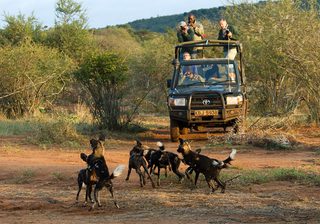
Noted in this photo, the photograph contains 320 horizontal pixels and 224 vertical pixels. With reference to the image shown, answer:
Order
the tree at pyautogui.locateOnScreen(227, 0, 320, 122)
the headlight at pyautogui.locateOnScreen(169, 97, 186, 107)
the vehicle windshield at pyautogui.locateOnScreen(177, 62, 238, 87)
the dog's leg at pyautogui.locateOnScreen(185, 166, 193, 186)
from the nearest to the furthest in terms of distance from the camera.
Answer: the dog's leg at pyautogui.locateOnScreen(185, 166, 193, 186), the headlight at pyautogui.locateOnScreen(169, 97, 186, 107), the vehicle windshield at pyautogui.locateOnScreen(177, 62, 238, 87), the tree at pyautogui.locateOnScreen(227, 0, 320, 122)

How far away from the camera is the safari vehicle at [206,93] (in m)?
15.6

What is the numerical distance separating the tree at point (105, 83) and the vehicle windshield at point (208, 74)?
2.49 metres

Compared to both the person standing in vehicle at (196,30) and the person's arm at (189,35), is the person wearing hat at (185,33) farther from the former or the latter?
the person standing in vehicle at (196,30)

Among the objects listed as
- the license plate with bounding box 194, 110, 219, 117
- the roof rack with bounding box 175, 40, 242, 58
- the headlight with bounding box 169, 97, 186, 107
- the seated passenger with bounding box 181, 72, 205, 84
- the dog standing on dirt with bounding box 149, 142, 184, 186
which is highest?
the roof rack with bounding box 175, 40, 242, 58

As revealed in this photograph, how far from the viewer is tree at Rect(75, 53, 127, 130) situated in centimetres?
1806

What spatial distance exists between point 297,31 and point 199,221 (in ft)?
41.6

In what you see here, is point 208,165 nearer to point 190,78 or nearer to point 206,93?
point 206,93

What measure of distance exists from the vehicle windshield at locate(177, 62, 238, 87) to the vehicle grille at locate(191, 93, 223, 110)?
2.20 ft

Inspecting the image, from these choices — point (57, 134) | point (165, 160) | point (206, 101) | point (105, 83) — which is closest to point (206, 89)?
point (206, 101)

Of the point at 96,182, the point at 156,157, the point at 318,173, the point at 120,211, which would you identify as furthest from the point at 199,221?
the point at 318,173

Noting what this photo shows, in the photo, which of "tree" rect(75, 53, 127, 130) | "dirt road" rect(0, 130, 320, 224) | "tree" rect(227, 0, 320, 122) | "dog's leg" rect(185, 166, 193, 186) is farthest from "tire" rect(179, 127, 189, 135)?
"dog's leg" rect(185, 166, 193, 186)

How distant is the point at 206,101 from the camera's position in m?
15.7

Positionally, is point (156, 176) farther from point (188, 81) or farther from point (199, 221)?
point (188, 81)

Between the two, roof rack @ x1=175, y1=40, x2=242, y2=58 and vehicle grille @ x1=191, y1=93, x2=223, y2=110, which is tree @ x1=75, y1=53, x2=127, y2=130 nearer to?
roof rack @ x1=175, y1=40, x2=242, y2=58
